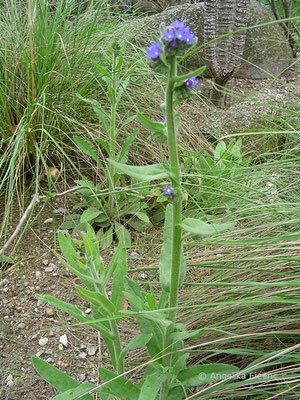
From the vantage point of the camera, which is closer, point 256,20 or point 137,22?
point 137,22

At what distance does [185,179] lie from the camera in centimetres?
223

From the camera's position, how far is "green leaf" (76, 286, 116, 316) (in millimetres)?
1019

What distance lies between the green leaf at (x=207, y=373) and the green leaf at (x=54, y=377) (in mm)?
302

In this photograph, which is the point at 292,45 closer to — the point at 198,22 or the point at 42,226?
the point at 198,22

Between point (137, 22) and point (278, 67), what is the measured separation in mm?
1461

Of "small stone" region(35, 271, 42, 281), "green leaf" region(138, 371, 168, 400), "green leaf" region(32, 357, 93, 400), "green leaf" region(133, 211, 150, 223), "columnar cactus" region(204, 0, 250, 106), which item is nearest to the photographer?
"green leaf" region(138, 371, 168, 400)

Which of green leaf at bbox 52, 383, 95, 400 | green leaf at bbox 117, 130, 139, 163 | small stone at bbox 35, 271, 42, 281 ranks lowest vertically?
small stone at bbox 35, 271, 42, 281

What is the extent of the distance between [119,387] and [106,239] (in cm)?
100

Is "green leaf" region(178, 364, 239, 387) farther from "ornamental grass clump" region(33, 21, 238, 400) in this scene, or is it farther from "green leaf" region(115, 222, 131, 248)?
"green leaf" region(115, 222, 131, 248)

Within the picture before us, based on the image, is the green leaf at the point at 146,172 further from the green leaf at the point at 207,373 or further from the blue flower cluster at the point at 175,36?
the green leaf at the point at 207,373

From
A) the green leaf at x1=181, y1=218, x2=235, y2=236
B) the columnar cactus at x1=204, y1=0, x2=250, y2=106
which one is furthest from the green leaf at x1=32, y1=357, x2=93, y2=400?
the columnar cactus at x1=204, y1=0, x2=250, y2=106

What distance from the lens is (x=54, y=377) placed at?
47.2 inches

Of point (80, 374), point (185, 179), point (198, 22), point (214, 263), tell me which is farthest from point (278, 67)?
point (80, 374)

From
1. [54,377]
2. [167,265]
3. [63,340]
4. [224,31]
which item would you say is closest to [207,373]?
[167,265]
